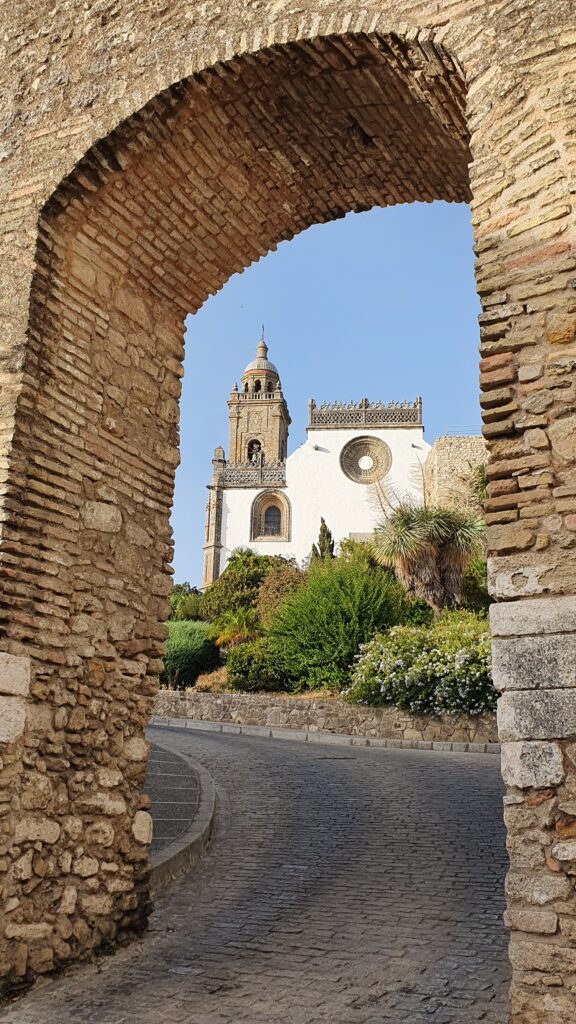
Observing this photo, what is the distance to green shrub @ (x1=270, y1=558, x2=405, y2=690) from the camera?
16.6 metres

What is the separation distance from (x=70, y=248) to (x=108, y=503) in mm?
1507

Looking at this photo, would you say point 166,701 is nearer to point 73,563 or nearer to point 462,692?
point 462,692

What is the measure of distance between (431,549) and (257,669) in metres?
4.74

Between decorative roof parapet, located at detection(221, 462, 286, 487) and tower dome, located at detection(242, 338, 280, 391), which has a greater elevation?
tower dome, located at detection(242, 338, 280, 391)

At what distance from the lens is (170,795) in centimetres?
793

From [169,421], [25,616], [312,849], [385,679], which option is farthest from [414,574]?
[25,616]

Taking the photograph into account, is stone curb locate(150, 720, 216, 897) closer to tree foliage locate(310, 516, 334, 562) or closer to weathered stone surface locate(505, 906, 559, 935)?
weathered stone surface locate(505, 906, 559, 935)

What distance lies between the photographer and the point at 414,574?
19031 millimetres

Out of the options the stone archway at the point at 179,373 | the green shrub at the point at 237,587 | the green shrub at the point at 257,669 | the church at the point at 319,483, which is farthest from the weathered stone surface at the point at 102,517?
the church at the point at 319,483

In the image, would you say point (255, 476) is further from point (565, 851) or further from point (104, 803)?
point (565, 851)

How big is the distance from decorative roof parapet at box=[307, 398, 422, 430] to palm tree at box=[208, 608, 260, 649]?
19747 millimetres

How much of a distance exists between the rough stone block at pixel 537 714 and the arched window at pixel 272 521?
122ft

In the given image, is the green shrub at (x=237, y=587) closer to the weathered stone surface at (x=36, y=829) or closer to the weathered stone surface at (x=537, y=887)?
the weathered stone surface at (x=36, y=829)

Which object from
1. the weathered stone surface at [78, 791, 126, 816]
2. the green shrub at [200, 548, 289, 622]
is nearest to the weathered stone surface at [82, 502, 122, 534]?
the weathered stone surface at [78, 791, 126, 816]
